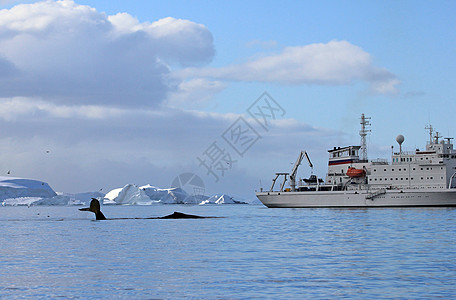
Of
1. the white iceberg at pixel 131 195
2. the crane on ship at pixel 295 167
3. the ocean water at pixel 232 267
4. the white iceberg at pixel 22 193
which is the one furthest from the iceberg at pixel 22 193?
the ocean water at pixel 232 267

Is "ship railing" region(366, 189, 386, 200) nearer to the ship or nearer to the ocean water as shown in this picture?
the ship

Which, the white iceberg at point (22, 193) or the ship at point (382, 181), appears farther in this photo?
the white iceberg at point (22, 193)

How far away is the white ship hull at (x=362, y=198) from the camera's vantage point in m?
75.1

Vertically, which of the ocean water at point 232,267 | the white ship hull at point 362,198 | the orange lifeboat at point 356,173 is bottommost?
the ocean water at point 232,267

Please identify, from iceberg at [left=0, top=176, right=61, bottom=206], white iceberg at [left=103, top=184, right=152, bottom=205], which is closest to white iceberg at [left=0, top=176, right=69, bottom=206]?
iceberg at [left=0, top=176, right=61, bottom=206]

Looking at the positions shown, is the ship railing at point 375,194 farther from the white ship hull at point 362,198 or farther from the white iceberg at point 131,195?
the white iceberg at point 131,195

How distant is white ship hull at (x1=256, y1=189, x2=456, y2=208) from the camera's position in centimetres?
7506

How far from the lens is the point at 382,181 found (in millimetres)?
79938

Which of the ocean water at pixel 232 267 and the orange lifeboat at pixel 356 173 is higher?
the orange lifeboat at pixel 356 173

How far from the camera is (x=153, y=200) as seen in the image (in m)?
195

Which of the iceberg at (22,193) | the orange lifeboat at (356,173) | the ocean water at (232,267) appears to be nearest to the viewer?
the ocean water at (232,267)

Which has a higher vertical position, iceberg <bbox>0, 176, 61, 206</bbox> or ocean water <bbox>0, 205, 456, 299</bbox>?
iceberg <bbox>0, 176, 61, 206</bbox>

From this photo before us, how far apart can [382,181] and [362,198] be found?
350 cm

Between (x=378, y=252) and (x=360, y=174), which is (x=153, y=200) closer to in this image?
(x=360, y=174)
